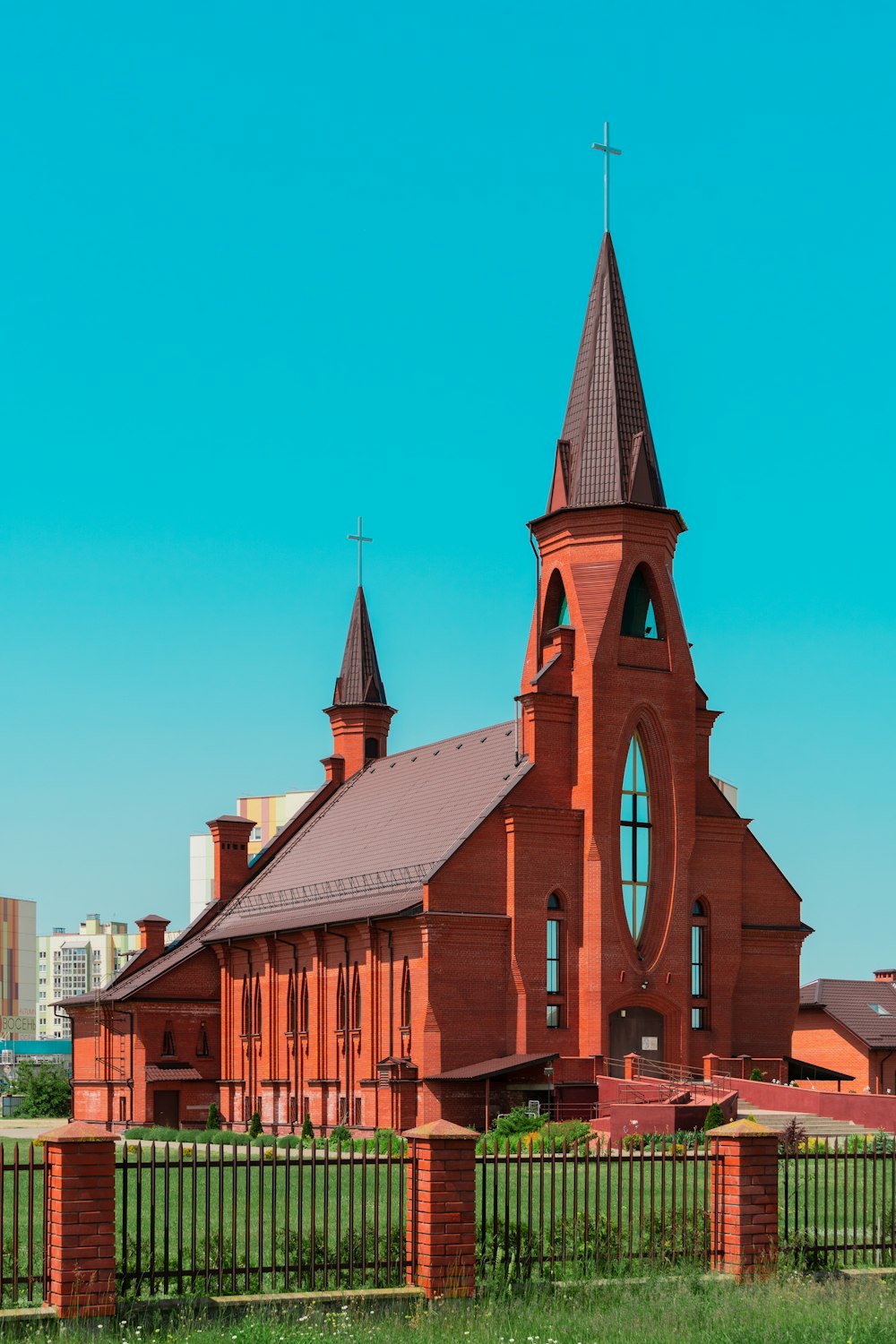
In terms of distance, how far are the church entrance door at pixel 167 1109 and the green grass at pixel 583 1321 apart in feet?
157

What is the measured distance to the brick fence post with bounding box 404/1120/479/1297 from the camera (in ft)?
58.7

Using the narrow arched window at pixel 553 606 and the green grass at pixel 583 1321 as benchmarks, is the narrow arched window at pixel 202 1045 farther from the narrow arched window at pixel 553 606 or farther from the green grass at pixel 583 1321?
the green grass at pixel 583 1321

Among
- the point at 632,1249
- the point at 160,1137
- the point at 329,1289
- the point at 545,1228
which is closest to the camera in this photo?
the point at 329,1289

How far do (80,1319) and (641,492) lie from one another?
129ft

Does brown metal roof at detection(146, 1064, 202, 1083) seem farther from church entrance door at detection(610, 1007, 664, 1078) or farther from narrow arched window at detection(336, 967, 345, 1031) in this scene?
church entrance door at detection(610, 1007, 664, 1078)

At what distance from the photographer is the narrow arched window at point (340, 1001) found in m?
55.3

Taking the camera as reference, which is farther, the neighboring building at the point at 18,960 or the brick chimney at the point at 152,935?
the neighboring building at the point at 18,960

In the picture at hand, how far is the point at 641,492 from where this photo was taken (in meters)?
53.0

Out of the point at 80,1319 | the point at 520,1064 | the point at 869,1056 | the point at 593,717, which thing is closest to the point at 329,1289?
the point at 80,1319

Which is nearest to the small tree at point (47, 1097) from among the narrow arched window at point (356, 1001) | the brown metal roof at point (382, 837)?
the brown metal roof at point (382, 837)

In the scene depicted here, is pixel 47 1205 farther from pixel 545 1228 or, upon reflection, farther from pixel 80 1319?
pixel 545 1228

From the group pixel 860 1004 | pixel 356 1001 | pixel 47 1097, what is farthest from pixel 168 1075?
pixel 860 1004

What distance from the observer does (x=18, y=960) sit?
193875mm

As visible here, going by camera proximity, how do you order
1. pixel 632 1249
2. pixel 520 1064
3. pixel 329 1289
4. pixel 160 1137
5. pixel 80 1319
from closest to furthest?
pixel 80 1319
pixel 329 1289
pixel 632 1249
pixel 520 1064
pixel 160 1137
